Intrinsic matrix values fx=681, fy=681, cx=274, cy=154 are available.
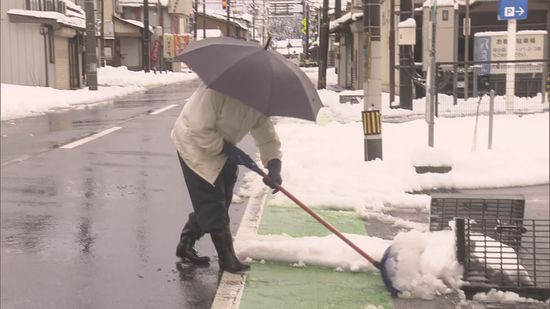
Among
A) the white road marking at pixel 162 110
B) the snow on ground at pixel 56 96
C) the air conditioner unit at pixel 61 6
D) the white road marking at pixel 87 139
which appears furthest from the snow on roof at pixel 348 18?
the white road marking at pixel 87 139

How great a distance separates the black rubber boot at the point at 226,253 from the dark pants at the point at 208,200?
7cm

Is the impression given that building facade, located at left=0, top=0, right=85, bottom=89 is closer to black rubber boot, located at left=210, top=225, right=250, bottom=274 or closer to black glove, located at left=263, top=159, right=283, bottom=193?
black rubber boot, located at left=210, top=225, right=250, bottom=274

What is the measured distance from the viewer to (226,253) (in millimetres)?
4457

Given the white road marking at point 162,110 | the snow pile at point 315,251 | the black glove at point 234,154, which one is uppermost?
the black glove at point 234,154

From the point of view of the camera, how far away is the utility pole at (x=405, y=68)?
16.6 m

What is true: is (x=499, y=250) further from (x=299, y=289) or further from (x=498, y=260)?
(x=299, y=289)

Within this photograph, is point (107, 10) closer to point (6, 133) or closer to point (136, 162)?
point (6, 133)

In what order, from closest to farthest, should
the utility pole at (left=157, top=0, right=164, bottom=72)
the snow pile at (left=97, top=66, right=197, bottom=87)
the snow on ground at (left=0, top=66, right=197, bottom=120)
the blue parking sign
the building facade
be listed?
the snow on ground at (left=0, top=66, right=197, bottom=120) < the blue parking sign < the building facade < the snow pile at (left=97, top=66, right=197, bottom=87) < the utility pole at (left=157, top=0, right=164, bottom=72)

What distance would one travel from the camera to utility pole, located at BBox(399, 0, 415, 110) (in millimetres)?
16625

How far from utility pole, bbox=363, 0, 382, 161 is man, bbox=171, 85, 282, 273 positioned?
453 centimetres

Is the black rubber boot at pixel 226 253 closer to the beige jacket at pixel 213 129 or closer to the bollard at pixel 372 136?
the beige jacket at pixel 213 129

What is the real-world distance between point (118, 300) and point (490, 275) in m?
2.23

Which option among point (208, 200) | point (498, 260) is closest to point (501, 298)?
point (498, 260)

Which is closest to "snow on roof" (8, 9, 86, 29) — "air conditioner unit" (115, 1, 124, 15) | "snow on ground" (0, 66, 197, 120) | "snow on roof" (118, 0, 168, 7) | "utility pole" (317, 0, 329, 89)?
"snow on ground" (0, 66, 197, 120)
